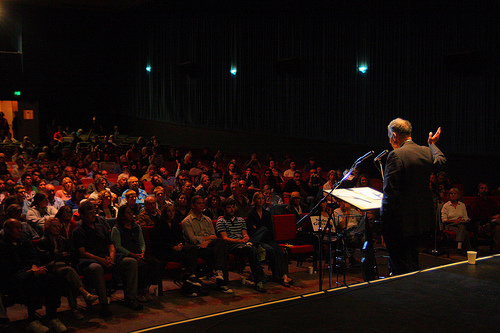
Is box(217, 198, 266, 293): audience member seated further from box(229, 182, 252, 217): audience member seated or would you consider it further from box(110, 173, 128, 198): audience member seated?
box(110, 173, 128, 198): audience member seated

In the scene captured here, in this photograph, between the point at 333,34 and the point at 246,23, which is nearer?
the point at 333,34

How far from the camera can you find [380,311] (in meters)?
1.80

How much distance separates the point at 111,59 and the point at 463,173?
14527 mm

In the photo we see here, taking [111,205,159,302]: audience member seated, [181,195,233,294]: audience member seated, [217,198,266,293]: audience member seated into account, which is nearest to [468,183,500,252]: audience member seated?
[217,198,266,293]: audience member seated

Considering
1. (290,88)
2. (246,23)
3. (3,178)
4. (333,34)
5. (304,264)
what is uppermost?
(246,23)

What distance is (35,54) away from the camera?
17.5 m

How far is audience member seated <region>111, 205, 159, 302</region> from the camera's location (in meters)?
4.59

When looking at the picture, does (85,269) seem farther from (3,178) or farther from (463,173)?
(463,173)

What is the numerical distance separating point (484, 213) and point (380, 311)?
573 centimetres

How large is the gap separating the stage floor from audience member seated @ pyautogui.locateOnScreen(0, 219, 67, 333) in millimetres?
2522

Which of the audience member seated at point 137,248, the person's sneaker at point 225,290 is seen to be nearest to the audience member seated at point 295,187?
the person's sneaker at point 225,290

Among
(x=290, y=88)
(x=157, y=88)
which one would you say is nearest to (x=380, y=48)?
(x=290, y=88)

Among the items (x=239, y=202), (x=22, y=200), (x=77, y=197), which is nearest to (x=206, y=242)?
(x=239, y=202)

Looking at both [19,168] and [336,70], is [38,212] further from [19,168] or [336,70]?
[336,70]
